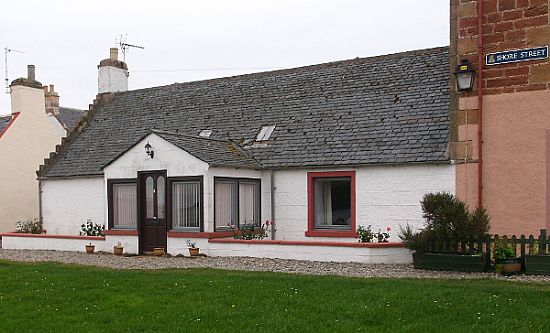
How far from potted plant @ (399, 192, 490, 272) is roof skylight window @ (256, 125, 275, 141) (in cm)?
727

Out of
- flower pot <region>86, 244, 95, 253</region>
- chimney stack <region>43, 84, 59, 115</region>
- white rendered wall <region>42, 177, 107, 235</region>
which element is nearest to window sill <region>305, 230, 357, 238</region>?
flower pot <region>86, 244, 95, 253</region>

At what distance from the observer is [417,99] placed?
687 inches

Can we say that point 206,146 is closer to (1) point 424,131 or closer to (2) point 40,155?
(1) point 424,131

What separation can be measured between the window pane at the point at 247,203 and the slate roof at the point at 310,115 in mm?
836

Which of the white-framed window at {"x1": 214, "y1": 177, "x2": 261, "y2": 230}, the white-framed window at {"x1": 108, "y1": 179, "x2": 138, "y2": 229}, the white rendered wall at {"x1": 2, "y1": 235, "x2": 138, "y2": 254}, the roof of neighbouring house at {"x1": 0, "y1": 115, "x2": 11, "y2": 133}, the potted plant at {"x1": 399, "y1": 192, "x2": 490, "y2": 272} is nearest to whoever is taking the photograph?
the potted plant at {"x1": 399, "y1": 192, "x2": 490, "y2": 272}

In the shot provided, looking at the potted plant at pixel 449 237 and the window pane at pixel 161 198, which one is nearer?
the potted plant at pixel 449 237

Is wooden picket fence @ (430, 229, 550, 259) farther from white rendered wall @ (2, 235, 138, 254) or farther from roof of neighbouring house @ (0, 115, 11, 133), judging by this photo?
roof of neighbouring house @ (0, 115, 11, 133)

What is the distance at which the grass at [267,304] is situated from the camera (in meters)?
7.51

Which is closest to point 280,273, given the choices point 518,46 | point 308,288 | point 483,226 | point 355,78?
point 308,288

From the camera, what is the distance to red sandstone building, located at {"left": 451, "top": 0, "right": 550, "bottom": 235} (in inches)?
539

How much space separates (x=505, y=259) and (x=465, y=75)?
181 inches

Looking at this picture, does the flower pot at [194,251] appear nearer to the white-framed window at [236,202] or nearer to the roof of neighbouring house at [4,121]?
the white-framed window at [236,202]

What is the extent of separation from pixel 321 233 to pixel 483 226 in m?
5.44

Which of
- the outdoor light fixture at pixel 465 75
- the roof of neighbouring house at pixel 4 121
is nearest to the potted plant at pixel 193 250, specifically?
the outdoor light fixture at pixel 465 75
